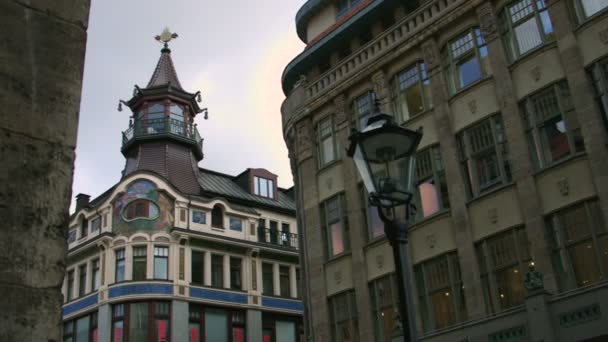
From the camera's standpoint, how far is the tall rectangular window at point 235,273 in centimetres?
4391

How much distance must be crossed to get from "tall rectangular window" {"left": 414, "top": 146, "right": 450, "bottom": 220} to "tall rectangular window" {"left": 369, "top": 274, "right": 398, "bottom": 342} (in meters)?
2.47

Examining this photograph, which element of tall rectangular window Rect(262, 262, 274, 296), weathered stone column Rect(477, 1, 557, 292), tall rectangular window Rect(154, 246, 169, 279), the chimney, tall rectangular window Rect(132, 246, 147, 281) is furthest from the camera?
the chimney

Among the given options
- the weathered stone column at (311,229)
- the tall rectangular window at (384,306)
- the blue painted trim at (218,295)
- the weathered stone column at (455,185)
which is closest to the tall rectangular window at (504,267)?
the weathered stone column at (455,185)

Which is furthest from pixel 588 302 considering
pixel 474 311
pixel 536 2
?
pixel 536 2

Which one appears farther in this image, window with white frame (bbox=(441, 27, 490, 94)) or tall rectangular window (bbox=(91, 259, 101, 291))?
tall rectangular window (bbox=(91, 259, 101, 291))

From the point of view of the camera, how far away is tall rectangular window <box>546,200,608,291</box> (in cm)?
1847

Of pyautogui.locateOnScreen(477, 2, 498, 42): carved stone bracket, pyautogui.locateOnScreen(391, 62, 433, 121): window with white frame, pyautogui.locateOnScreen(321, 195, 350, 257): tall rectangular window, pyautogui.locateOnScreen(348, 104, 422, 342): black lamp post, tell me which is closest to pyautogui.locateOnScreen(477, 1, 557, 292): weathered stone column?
pyautogui.locateOnScreen(477, 2, 498, 42): carved stone bracket

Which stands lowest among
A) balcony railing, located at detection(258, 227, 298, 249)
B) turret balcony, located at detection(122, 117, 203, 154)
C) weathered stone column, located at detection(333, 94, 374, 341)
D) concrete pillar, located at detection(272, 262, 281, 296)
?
weathered stone column, located at detection(333, 94, 374, 341)

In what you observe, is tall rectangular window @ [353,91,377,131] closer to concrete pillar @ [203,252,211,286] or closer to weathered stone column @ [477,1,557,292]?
weathered stone column @ [477,1,557,292]

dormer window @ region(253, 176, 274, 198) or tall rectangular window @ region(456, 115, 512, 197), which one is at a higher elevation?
dormer window @ region(253, 176, 274, 198)

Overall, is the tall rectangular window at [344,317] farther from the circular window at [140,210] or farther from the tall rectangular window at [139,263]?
the circular window at [140,210]

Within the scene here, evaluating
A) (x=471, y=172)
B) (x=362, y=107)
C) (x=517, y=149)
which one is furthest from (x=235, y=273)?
(x=517, y=149)

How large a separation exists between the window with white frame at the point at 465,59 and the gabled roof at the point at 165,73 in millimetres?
29728

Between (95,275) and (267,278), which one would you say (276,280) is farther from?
(95,275)
